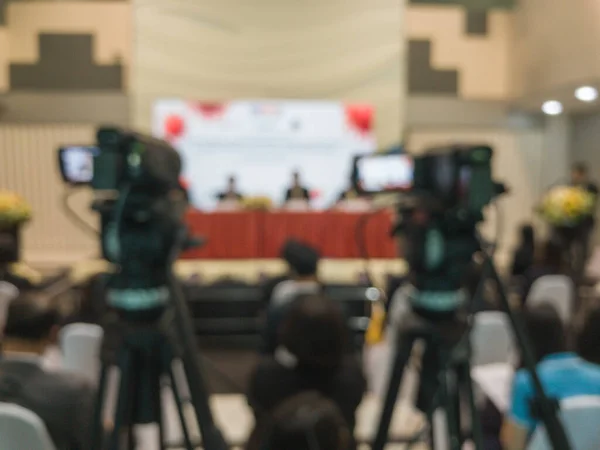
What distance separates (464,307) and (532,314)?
1035 millimetres

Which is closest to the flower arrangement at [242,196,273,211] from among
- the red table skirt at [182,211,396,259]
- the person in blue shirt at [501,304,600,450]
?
the red table skirt at [182,211,396,259]

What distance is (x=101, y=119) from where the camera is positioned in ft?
25.7

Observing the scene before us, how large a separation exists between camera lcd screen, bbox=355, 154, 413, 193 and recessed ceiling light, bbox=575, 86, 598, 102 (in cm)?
607

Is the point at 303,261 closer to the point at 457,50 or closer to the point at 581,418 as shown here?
the point at 581,418

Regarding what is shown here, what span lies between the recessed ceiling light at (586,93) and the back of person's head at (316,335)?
601cm

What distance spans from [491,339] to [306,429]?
195cm

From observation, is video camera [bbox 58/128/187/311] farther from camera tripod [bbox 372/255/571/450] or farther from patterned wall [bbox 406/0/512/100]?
patterned wall [bbox 406/0/512/100]

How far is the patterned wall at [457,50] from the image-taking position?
8.19 metres

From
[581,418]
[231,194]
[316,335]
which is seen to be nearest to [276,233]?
[231,194]

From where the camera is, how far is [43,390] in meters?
1.62

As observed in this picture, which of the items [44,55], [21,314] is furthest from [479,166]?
[44,55]

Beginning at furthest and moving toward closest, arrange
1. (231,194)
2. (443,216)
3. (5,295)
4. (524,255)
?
1. (231,194)
2. (524,255)
3. (5,295)
4. (443,216)

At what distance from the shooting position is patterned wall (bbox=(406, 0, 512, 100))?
819cm

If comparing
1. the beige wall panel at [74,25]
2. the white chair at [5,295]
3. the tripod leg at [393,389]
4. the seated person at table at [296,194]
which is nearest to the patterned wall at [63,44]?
the beige wall panel at [74,25]
